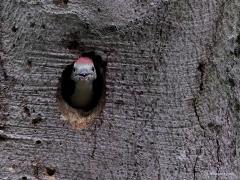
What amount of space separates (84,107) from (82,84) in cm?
11

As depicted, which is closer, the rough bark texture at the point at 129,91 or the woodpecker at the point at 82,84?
the rough bark texture at the point at 129,91

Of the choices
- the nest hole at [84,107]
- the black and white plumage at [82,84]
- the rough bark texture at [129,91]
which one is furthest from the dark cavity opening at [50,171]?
the black and white plumage at [82,84]

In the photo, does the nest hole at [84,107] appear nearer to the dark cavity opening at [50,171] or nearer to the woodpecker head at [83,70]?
the woodpecker head at [83,70]

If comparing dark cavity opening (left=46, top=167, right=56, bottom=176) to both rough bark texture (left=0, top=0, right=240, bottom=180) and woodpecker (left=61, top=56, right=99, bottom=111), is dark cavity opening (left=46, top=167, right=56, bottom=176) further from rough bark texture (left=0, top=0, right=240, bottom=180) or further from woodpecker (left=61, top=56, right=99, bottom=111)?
woodpecker (left=61, top=56, right=99, bottom=111)

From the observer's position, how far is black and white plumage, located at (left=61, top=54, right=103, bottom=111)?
2.32 metres

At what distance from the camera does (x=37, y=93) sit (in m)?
2.27

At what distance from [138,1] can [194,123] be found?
1.64 feet

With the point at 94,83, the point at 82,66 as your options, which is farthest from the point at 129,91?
the point at 94,83

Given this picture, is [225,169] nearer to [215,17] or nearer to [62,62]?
[215,17]

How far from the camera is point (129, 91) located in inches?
88.0

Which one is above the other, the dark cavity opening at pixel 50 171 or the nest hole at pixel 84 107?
the nest hole at pixel 84 107

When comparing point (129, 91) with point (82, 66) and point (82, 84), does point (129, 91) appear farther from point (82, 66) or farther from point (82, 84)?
point (82, 84)

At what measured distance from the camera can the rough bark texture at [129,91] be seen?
2.20 meters

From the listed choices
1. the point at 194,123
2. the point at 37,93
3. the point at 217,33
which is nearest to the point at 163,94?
the point at 194,123
